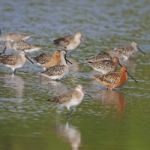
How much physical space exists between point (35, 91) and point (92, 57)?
4148 millimetres

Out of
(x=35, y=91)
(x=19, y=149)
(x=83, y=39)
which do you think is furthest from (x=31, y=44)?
A: (x=19, y=149)

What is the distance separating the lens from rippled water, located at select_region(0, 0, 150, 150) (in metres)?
13.1

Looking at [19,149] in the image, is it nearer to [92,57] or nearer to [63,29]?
[92,57]

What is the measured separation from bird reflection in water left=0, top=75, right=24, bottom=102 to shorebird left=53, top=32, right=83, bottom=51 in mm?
4389

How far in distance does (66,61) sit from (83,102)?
460 cm

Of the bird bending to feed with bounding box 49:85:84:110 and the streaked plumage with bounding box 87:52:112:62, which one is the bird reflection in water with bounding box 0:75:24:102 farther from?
the streaked plumage with bounding box 87:52:112:62

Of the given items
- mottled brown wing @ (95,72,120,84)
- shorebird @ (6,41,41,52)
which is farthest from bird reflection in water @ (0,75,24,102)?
shorebird @ (6,41,41,52)

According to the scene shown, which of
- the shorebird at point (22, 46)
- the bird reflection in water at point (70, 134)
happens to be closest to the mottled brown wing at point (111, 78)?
the bird reflection in water at point (70, 134)

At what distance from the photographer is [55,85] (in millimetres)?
17906

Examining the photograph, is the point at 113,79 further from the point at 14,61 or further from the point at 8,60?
the point at 8,60

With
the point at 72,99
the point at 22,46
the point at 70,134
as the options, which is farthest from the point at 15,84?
the point at 22,46

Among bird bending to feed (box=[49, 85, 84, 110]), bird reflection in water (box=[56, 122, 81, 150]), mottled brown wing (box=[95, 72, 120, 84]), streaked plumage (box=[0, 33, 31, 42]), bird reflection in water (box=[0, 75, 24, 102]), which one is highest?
bird bending to feed (box=[49, 85, 84, 110])

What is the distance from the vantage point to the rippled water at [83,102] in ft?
43.0

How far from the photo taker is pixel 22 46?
72.6ft
